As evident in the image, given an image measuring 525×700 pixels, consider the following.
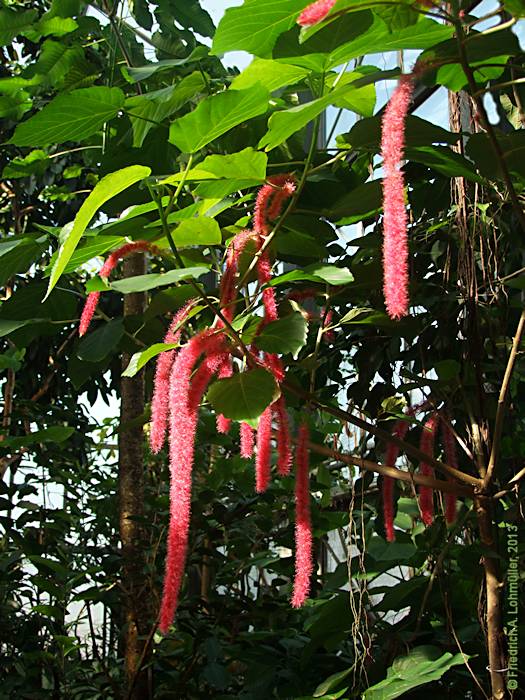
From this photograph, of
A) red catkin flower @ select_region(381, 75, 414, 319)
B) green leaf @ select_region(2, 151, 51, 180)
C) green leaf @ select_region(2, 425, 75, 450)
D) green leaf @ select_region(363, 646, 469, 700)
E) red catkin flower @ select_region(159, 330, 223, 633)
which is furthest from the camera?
green leaf @ select_region(2, 425, 75, 450)

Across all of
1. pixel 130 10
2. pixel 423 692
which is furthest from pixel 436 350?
pixel 130 10

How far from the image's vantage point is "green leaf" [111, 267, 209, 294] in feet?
2.11

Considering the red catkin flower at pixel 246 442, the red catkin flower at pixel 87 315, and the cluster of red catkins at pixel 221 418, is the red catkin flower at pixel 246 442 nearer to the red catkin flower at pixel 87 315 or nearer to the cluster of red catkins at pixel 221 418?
the cluster of red catkins at pixel 221 418

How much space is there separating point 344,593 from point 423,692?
7.0 inches

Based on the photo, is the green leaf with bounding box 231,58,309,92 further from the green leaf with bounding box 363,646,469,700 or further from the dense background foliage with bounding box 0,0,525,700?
the green leaf with bounding box 363,646,469,700

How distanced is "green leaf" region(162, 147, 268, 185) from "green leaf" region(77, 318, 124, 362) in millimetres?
262

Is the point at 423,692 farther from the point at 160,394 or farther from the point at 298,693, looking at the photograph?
the point at 160,394

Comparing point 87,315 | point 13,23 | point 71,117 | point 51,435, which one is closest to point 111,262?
point 87,315

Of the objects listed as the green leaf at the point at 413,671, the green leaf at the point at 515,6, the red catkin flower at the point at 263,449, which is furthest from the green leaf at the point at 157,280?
the green leaf at the point at 413,671

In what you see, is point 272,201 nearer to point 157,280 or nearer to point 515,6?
point 157,280

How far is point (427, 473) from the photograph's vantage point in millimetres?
937

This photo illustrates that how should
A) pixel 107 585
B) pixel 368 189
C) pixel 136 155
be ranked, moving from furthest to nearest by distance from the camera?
pixel 107 585 → pixel 136 155 → pixel 368 189

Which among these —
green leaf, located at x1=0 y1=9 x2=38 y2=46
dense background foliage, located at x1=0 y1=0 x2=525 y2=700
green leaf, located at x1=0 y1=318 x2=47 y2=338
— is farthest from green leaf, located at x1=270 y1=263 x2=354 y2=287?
green leaf, located at x1=0 y1=9 x2=38 y2=46

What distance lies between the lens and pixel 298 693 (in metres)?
1.11
